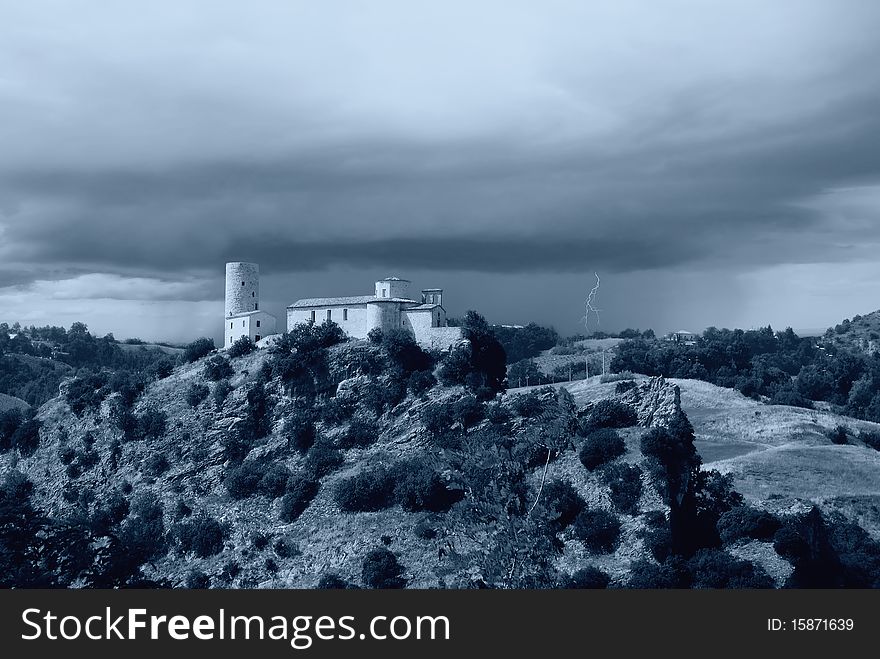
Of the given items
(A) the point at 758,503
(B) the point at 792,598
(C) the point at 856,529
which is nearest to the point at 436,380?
(A) the point at 758,503

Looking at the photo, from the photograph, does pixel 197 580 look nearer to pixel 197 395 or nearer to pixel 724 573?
pixel 197 395

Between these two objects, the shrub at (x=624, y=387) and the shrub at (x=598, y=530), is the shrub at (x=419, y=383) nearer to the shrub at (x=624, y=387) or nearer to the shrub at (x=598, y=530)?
the shrub at (x=624, y=387)

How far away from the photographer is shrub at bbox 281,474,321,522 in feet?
205

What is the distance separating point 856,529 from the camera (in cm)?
5597

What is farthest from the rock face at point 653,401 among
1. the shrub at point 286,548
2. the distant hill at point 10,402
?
the distant hill at point 10,402

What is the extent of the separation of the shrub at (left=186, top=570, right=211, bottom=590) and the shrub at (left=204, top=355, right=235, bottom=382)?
20162mm

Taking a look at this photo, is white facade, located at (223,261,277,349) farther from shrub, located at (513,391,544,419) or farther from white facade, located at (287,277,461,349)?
shrub, located at (513,391,544,419)

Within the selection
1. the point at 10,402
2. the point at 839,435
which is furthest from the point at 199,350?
the point at 10,402

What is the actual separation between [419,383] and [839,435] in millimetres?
40854

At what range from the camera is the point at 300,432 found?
69.2 m

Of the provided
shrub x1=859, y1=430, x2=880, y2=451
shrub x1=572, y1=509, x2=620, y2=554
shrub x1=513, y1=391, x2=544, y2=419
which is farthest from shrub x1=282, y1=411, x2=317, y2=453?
shrub x1=859, y1=430, x2=880, y2=451

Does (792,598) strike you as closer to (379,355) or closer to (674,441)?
(674,441)

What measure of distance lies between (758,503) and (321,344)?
1342 inches

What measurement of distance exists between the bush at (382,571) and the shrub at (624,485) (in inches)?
535
